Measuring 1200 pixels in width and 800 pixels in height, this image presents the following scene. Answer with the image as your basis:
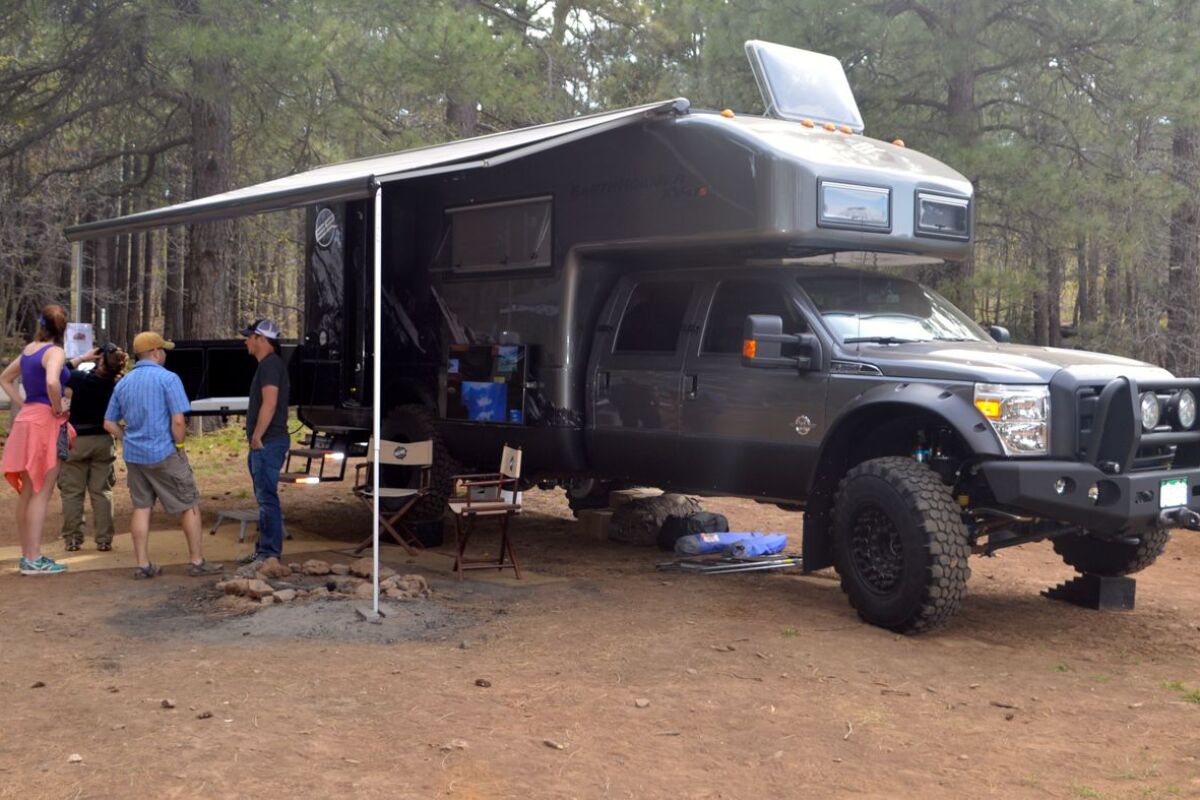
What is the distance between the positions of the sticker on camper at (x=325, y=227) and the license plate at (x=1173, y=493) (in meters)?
6.36

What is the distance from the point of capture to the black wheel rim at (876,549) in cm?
676

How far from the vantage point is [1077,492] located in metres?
6.34

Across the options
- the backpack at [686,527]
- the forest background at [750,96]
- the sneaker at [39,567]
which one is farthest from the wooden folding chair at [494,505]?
the forest background at [750,96]

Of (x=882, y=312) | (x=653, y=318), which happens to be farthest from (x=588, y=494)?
(x=882, y=312)

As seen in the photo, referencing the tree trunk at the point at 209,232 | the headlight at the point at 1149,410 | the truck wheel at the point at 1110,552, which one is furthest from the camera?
the tree trunk at the point at 209,232

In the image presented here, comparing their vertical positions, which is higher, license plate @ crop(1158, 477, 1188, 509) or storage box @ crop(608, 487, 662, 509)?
license plate @ crop(1158, 477, 1188, 509)

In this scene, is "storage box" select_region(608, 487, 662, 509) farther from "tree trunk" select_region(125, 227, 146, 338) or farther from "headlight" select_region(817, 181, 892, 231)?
"tree trunk" select_region(125, 227, 146, 338)

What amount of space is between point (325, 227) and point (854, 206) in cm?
454

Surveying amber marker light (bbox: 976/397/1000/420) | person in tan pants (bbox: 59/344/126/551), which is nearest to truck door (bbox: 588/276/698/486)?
amber marker light (bbox: 976/397/1000/420)

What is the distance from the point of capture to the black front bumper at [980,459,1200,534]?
6.30 meters

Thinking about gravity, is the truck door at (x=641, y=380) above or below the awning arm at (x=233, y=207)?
below

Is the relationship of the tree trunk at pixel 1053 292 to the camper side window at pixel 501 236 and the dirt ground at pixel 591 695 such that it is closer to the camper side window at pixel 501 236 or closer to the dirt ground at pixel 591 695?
the camper side window at pixel 501 236

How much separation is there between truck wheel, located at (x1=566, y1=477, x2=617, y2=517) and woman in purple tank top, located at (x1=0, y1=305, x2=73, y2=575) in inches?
144

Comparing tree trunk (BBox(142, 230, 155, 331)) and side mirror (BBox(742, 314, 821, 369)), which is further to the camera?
tree trunk (BBox(142, 230, 155, 331))
